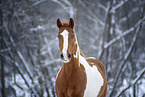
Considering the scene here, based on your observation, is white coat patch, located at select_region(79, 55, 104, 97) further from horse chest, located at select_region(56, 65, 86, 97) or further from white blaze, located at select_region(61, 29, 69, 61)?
white blaze, located at select_region(61, 29, 69, 61)

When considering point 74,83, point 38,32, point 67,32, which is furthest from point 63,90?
point 38,32

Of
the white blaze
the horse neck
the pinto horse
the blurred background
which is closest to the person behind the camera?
the white blaze

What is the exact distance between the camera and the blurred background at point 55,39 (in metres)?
3.38

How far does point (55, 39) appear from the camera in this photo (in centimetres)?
480

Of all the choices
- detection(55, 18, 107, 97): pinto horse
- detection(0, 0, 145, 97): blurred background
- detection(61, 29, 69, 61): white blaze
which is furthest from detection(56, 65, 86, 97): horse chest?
detection(0, 0, 145, 97): blurred background

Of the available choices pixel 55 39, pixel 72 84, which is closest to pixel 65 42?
pixel 72 84

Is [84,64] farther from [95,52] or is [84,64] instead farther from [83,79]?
[95,52]

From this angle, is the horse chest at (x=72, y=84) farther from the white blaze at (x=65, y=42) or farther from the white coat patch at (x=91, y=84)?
the white blaze at (x=65, y=42)

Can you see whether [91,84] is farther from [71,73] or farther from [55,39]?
[55,39]

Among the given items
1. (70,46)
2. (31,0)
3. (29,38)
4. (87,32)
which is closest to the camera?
(70,46)

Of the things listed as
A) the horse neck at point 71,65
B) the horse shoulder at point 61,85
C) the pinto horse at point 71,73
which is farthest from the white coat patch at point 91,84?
the horse shoulder at point 61,85

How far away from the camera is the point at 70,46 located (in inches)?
48.5

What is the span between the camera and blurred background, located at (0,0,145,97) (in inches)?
133

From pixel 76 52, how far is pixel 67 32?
0.28 m
